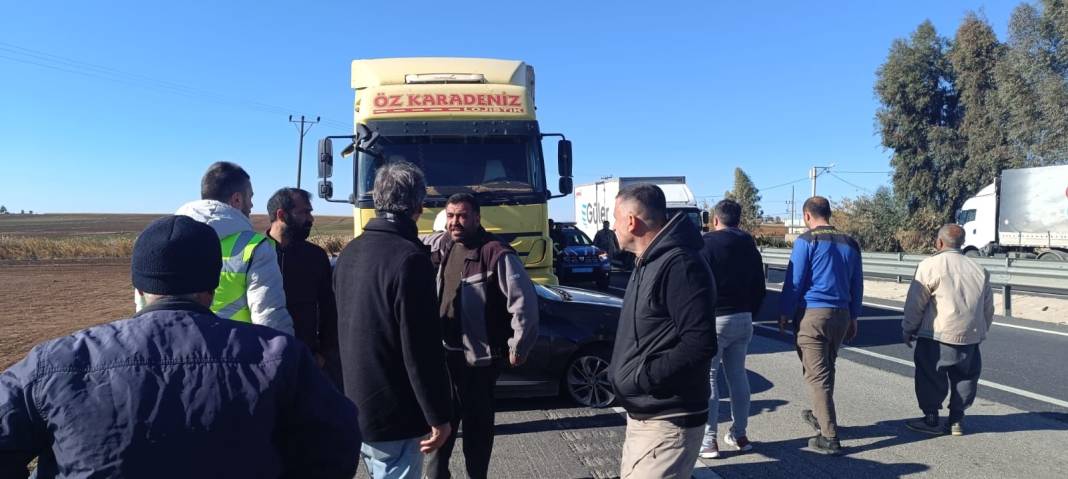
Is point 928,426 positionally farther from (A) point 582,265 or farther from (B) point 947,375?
(A) point 582,265

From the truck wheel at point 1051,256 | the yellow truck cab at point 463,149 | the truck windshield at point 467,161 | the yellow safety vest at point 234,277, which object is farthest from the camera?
the truck wheel at point 1051,256

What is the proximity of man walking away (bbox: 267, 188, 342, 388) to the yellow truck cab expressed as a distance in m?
3.17

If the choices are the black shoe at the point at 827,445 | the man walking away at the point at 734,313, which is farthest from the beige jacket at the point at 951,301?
the man walking away at the point at 734,313

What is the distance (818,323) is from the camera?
15.1ft

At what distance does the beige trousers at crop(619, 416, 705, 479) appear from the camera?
103 inches

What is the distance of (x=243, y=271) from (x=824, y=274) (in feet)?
12.5

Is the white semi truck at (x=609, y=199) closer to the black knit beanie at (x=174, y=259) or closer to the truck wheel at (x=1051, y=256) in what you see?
the truck wheel at (x=1051, y=256)

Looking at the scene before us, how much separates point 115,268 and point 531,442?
101 ft

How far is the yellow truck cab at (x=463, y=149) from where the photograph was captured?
736 cm

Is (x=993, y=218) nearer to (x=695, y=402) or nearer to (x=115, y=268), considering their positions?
(x=695, y=402)

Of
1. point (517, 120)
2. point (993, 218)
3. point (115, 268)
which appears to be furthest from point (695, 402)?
point (115, 268)

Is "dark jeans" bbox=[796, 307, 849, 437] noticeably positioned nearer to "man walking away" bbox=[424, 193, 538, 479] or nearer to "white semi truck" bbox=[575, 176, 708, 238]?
"man walking away" bbox=[424, 193, 538, 479]

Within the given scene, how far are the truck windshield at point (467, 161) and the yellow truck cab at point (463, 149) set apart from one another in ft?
0.04

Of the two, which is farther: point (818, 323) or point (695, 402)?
point (818, 323)
